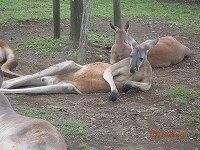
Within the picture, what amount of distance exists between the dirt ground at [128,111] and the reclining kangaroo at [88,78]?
0.47ft

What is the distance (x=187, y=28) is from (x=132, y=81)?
19.8 feet

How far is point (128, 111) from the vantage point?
619cm

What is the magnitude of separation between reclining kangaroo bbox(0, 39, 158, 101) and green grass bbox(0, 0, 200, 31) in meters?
5.38

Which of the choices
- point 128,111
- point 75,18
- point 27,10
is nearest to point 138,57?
point 128,111

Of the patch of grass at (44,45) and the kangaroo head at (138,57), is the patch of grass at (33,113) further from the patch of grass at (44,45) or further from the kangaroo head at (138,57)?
the patch of grass at (44,45)

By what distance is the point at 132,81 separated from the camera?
7.07 m

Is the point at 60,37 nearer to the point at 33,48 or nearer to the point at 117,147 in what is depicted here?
the point at 33,48

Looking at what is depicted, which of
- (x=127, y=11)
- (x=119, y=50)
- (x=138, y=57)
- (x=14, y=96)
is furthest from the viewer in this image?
(x=127, y=11)

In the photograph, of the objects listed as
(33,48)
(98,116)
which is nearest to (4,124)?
(98,116)

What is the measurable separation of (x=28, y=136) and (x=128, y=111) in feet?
8.17

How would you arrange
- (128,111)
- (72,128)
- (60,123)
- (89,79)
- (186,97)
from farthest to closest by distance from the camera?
1. (89,79)
2. (186,97)
3. (128,111)
4. (60,123)
5. (72,128)

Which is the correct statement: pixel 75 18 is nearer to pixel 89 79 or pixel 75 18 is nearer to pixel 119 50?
pixel 119 50

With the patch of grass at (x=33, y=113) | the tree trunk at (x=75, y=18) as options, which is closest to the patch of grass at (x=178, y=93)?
the patch of grass at (x=33, y=113)

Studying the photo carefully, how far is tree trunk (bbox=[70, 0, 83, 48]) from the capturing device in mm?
9445
